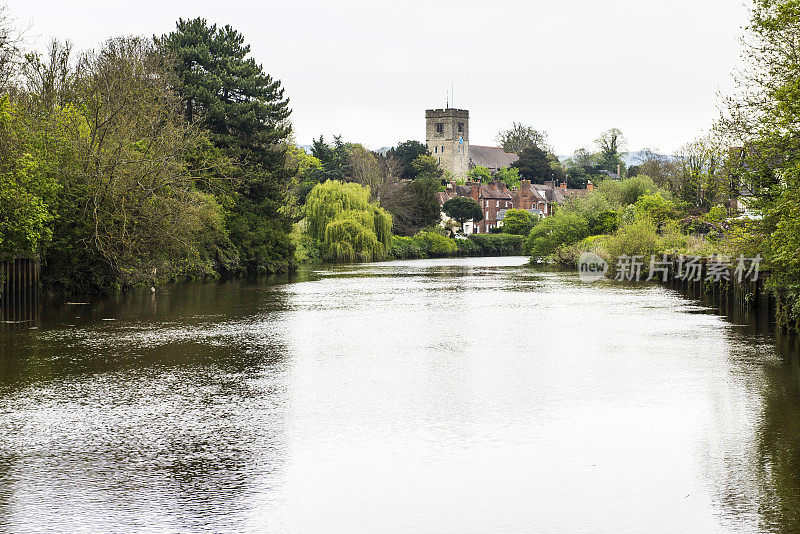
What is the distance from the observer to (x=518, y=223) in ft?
353

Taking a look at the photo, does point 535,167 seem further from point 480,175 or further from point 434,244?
point 434,244

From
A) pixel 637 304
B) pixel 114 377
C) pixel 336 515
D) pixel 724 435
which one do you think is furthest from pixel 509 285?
pixel 336 515

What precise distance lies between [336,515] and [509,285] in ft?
107

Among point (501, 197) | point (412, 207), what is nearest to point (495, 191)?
point (501, 197)

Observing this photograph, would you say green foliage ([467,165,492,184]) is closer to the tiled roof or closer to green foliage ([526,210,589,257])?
the tiled roof

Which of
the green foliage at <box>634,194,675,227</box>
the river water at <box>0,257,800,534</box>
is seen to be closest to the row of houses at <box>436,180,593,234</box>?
the green foliage at <box>634,194,675,227</box>

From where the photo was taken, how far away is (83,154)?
1230 inches

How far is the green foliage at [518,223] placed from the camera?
108m

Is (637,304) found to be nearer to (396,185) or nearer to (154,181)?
(154,181)

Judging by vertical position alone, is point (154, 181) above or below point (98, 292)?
above

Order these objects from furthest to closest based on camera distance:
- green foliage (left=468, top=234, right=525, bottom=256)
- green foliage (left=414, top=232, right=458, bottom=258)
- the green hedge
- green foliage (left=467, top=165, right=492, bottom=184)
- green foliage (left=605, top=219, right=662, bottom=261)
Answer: green foliage (left=467, top=165, right=492, bottom=184)
green foliage (left=468, top=234, right=525, bottom=256)
green foliage (left=414, top=232, right=458, bottom=258)
the green hedge
green foliage (left=605, top=219, right=662, bottom=261)

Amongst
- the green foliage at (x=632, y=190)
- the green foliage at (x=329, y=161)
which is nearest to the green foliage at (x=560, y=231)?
the green foliage at (x=632, y=190)

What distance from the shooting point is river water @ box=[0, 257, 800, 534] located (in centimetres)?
717

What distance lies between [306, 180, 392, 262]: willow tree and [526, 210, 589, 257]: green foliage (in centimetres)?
1280
